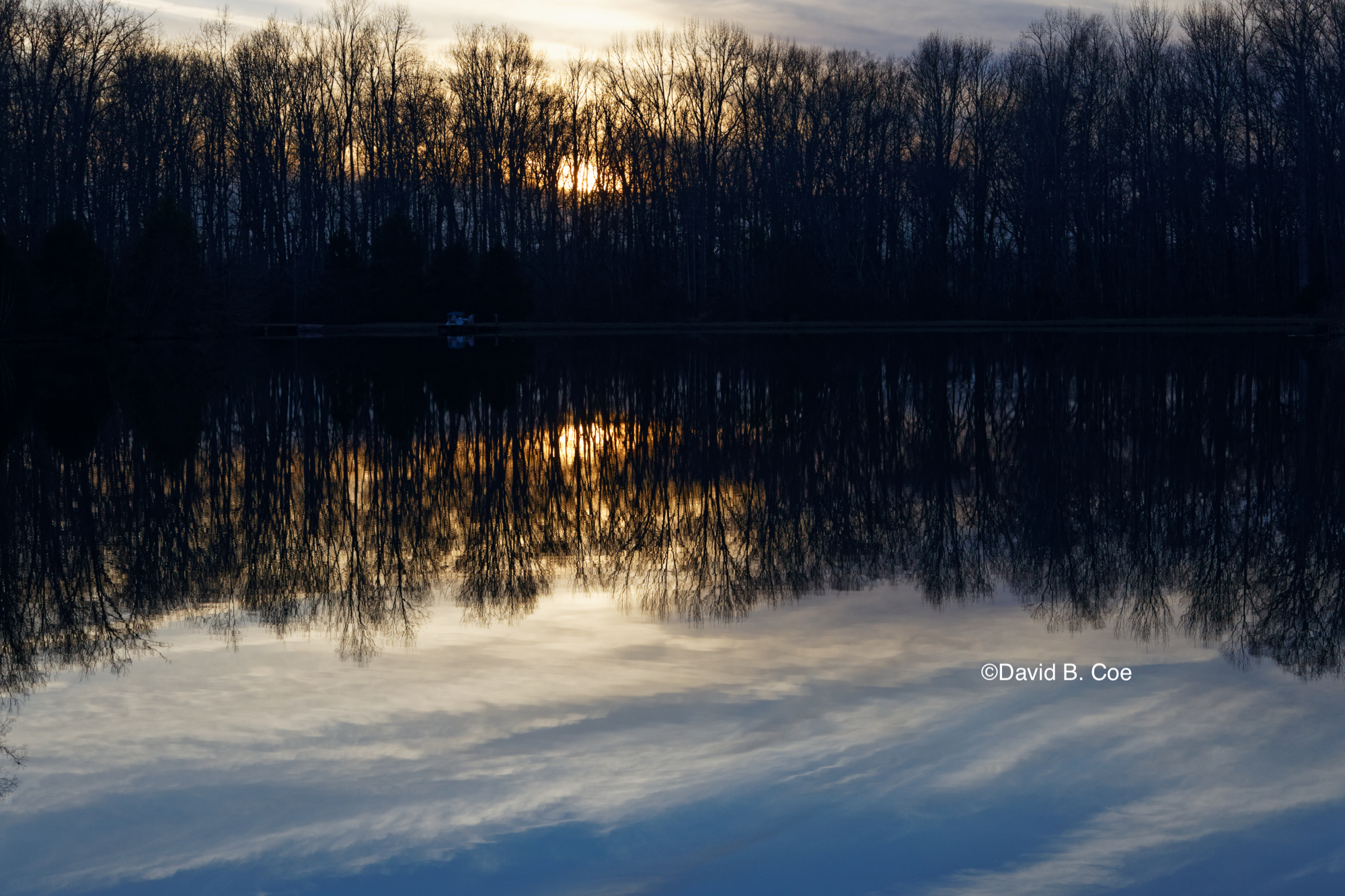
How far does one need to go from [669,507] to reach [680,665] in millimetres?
4369

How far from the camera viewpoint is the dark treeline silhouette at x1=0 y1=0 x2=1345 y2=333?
5431 centimetres

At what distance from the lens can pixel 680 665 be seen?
18.8 feet

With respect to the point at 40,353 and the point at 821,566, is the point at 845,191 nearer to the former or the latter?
the point at 40,353

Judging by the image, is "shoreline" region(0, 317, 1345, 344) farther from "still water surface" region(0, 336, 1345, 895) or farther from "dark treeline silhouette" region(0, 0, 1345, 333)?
"still water surface" region(0, 336, 1345, 895)

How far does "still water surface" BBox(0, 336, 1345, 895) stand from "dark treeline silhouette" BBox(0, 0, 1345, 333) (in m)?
38.6

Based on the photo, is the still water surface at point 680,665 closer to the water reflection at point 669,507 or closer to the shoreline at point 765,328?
the water reflection at point 669,507

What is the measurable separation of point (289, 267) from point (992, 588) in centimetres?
6435

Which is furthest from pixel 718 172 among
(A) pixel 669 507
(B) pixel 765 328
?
(A) pixel 669 507

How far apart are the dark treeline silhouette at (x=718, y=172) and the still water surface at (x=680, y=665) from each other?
3862 centimetres

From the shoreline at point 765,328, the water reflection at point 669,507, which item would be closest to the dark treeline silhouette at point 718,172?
the shoreline at point 765,328

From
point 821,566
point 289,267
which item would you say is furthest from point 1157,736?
point 289,267

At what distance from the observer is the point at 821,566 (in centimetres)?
778

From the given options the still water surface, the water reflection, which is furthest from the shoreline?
the still water surface

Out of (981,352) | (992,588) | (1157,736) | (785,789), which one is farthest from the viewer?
(981,352)
